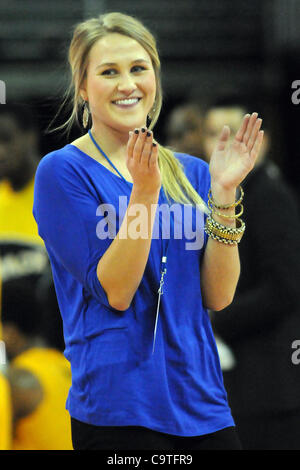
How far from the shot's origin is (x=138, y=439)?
162 centimetres

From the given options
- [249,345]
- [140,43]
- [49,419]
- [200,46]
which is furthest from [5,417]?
[200,46]

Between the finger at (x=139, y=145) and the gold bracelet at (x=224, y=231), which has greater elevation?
the finger at (x=139, y=145)

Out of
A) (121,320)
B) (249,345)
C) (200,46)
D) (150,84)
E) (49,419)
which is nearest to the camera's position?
(121,320)

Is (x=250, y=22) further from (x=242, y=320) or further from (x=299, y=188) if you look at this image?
(x=242, y=320)

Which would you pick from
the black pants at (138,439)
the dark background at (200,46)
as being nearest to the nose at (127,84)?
the black pants at (138,439)

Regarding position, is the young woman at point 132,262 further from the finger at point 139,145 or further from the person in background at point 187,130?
the person in background at point 187,130

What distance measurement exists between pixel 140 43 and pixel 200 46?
11.2 feet

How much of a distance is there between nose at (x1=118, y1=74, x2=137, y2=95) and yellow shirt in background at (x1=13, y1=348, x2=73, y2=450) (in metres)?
1.13

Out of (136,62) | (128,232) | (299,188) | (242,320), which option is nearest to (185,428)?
(128,232)

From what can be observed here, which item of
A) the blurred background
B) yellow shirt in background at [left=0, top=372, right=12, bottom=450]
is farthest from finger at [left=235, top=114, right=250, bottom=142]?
yellow shirt in background at [left=0, top=372, right=12, bottom=450]

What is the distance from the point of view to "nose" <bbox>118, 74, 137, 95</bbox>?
5.56ft

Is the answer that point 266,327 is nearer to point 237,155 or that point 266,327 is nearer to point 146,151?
point 237,155

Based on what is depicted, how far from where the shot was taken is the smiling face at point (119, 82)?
1710mm
